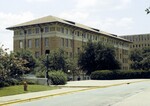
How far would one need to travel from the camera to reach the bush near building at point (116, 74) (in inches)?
3012

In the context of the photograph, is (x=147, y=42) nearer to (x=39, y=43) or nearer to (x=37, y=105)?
(x=39, y=43)

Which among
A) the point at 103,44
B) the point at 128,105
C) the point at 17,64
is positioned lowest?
the point at 128,105

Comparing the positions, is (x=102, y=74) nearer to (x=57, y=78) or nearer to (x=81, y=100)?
(x=57, y=78)

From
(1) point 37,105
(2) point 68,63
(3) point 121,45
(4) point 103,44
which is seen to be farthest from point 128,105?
(3) point 121,45

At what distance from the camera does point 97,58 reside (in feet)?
258

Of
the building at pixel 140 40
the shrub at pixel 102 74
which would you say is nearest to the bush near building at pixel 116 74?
the shrub at pixel 102 74

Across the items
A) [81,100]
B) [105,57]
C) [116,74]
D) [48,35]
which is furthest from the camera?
[48,35]

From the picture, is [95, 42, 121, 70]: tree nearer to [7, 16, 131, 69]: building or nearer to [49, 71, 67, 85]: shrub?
[7, 16, 131, 69]: building

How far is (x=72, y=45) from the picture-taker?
93.8 m

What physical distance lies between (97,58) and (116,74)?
5.46 meters

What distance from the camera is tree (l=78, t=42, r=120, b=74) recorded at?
258 feet

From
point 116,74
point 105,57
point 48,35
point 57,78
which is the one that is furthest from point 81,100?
point 48,35

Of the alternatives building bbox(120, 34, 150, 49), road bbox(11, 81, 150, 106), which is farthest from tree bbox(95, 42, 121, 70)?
building bbox(120, 34, 150, 49)

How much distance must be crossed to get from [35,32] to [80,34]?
43.2 ft
